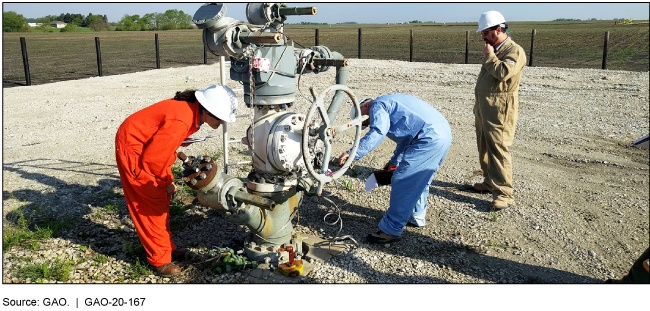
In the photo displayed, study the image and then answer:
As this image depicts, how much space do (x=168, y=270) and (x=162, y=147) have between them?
3.33ft

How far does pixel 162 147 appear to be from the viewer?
355cm

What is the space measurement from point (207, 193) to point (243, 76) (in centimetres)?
88

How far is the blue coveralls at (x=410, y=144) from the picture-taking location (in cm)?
429

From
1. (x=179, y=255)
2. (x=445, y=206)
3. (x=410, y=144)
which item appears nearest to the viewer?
(x=179, y=255)

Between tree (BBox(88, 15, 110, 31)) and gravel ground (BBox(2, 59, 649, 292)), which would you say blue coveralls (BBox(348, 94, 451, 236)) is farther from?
tree (BBox(88, 15, 110, 31))

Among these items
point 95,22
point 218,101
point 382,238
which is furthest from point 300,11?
point 95,22

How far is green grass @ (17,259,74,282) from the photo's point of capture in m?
3.87

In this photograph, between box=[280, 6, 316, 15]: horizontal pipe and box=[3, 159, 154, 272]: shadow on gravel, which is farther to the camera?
box=[3, 159, 154, 272]: shadow on gravel

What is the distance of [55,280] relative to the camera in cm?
386

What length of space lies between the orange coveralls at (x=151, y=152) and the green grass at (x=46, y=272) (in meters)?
0.65

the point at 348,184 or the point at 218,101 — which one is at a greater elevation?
the point at 218,101

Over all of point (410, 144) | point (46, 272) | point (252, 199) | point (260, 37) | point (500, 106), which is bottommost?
point (46, 272)

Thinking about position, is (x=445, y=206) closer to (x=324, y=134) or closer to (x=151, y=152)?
(x=324, y=134)

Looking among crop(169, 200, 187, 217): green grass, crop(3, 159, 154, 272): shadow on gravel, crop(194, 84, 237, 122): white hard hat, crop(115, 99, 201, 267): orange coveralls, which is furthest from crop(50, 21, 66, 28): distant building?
crop(194, 84, 237, 122): white hard hat
